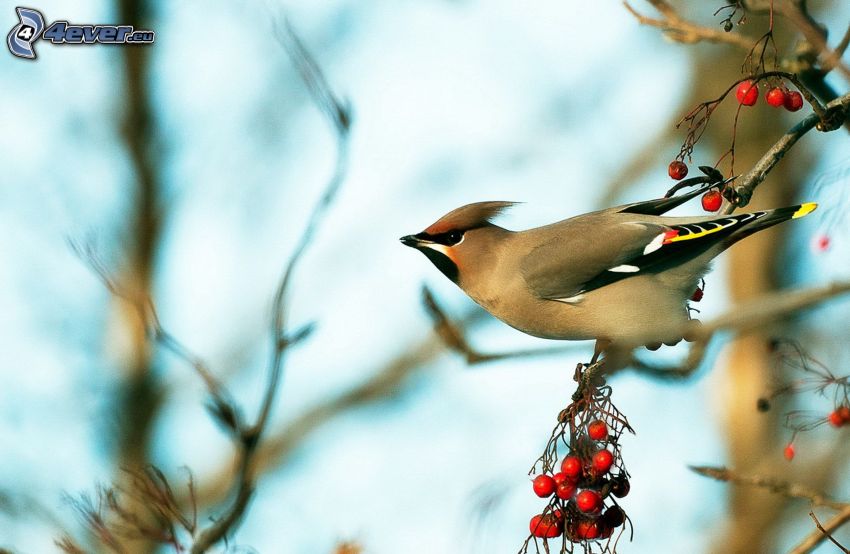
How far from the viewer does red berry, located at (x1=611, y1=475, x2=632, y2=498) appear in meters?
3.12

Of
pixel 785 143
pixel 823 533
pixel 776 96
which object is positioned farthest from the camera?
pixel 776 96

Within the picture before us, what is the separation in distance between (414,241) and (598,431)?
157 cm

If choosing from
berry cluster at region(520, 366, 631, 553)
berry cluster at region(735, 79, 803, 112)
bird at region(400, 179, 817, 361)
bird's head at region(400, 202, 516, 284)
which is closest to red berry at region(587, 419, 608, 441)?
berry cluster at region(520, 366, 631, 553)

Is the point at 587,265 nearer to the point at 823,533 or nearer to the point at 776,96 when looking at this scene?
the point at 776,96

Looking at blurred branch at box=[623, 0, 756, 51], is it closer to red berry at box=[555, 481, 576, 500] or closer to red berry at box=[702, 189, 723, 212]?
red berry at box=[702, 189, 723, 212]

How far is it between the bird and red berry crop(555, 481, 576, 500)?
0.78m

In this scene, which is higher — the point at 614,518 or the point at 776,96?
the point at 776,96

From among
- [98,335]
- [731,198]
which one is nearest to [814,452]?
[731,198]

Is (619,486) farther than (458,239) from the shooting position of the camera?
No

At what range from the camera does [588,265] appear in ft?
14.2

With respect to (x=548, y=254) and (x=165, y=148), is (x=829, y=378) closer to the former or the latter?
(x=548, y=254)

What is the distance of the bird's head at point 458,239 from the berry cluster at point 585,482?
138 cm

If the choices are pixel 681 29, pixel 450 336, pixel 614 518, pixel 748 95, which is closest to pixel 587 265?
pixel 450 336

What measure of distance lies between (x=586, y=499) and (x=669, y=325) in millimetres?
1111
